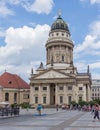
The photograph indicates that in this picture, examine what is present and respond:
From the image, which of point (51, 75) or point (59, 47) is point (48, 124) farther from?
point (59, 47)

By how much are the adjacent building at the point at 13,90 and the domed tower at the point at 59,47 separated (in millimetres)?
12393

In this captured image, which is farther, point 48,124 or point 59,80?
point 59,80

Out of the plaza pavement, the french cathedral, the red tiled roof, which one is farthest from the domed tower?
the plaza pavement

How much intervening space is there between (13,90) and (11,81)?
4.19 metres

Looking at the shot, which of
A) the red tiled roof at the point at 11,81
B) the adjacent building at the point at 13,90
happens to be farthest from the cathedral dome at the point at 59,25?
the adjacent building at the point at 13,90

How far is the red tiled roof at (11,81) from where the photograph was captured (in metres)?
110

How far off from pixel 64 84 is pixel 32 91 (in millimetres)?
11174

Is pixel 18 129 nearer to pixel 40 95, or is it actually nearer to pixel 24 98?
pixel 40 95

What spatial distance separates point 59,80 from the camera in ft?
337

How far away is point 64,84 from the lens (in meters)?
103

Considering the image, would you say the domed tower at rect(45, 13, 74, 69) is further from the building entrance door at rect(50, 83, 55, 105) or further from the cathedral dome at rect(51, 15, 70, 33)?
the building entrance door at rect(50, 83, 55, 105)

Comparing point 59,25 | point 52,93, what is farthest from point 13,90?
point 59,25

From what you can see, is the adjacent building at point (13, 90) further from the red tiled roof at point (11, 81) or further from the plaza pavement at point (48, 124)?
the plaza pavement at point (48, 124)

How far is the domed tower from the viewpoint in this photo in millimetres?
111706
